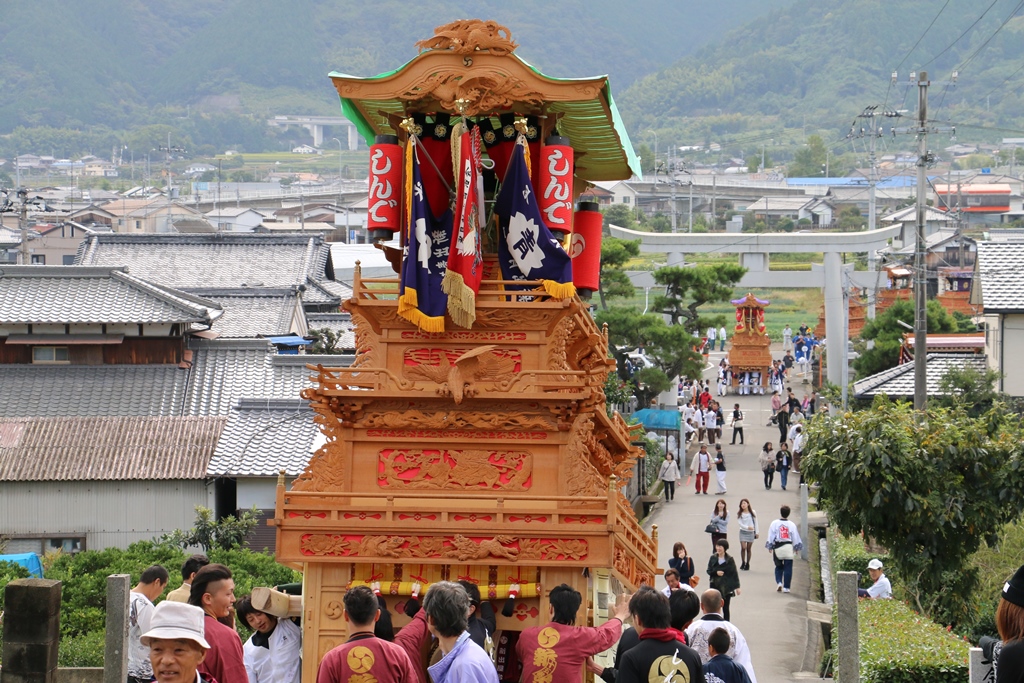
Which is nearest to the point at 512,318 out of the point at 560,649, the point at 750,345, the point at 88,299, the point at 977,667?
the point at 560,649

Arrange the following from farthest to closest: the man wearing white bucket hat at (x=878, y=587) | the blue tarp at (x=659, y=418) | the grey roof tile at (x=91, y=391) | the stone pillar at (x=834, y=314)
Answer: the stone pillar at (x=834, y=314) < the blue tarp at (x=659, y=418) < the grey roof tile at (x=91, y=391) < the man wearing white bucket hat at (x=878, y=587)

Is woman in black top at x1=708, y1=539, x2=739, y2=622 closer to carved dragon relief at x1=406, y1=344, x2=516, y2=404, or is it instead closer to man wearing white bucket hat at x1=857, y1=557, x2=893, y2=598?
man wearing white bucket hat at x1=857, y1=557, x2=893, y2=598

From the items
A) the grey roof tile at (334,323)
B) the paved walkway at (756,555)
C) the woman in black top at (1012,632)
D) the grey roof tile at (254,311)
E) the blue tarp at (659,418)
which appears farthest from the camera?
the grey roof tile at (334,323)

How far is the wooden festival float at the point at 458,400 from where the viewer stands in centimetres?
1519

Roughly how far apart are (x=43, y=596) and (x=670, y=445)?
31155mm

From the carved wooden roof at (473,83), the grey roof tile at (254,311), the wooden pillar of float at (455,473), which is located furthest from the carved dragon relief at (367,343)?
the grey roof tile at (254,311)

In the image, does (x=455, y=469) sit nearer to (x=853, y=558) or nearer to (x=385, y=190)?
(x=385, y=190)

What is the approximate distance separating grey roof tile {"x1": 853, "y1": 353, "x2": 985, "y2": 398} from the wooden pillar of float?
25.1 metres

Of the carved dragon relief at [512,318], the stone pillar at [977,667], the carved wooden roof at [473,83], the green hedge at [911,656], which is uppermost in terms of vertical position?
the carved wooden roof at [473,83]

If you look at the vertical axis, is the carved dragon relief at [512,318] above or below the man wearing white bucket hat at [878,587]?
above

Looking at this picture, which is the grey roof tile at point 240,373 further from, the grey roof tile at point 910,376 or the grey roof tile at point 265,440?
the grey roof tile at point 910,376

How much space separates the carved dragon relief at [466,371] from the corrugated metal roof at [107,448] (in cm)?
1356

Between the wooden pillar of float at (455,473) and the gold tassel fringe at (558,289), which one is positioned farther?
the gold tassel fringe at (558,289)

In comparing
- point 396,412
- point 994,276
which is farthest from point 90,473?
point 994,276
